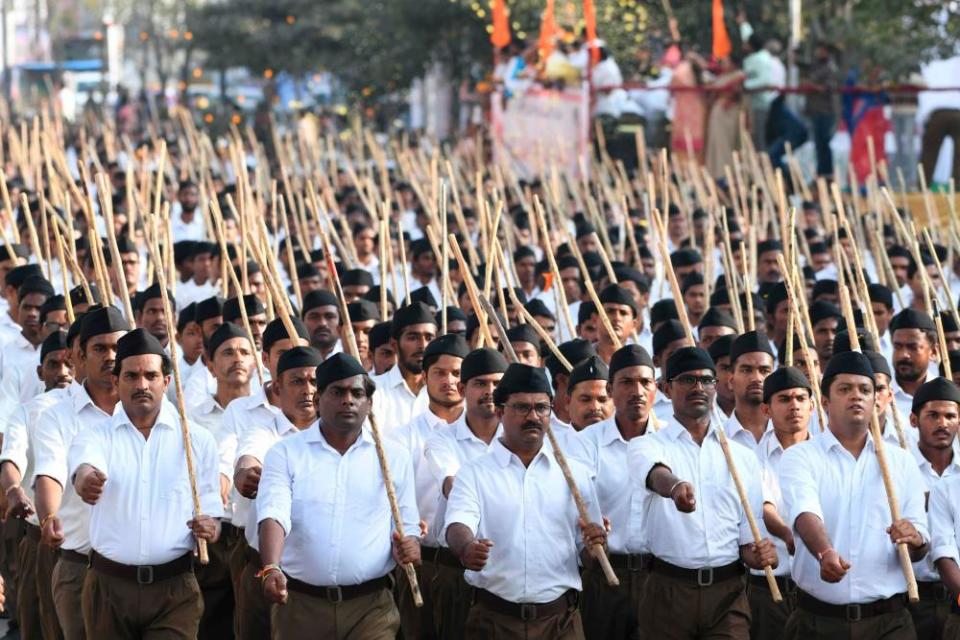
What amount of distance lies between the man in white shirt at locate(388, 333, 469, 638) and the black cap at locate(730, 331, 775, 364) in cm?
120

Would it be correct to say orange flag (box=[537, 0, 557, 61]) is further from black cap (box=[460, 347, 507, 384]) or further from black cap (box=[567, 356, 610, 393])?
black cap (box=[460, 347, 507, 384])

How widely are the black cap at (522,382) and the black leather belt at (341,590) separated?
32.2 inches

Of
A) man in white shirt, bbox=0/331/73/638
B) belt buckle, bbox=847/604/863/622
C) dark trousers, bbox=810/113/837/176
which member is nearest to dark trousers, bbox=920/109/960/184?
dark trousers, bbox=810/113/837/176

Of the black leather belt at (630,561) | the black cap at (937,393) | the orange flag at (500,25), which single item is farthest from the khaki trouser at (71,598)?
the orange flag at (500,25)

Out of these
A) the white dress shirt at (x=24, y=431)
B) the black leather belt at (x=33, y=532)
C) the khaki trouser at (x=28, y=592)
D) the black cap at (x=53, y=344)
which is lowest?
the khaki trouser at (x=28, y=592)

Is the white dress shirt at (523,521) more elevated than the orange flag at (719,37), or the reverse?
the orange flag at (719,37)

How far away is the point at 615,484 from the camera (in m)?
8.19

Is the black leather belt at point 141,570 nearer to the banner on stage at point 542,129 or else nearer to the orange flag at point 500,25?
the banner on stage at point 542,129

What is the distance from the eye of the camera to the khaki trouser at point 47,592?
8.87m

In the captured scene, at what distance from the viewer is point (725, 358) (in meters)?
9.55

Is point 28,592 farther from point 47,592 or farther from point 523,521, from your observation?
point 523,521

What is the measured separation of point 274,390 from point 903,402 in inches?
123

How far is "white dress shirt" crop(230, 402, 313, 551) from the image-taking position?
7.97m

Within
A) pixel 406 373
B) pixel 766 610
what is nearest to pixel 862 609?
pixel 766 610
